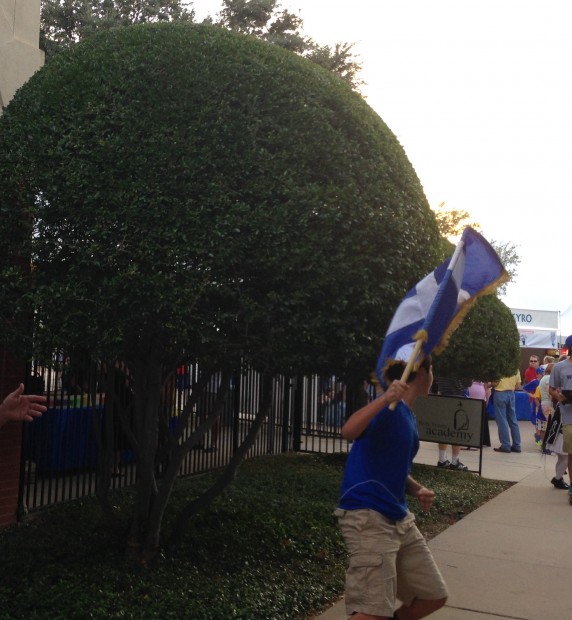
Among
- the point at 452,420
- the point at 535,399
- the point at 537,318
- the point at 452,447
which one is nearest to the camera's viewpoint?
the point at 452,420

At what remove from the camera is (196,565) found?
18.9 ft

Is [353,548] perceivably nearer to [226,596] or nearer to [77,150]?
[226,596]

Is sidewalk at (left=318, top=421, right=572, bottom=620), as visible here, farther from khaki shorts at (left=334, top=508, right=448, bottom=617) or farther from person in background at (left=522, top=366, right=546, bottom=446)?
person in background at (left=522, top=366, right=546, bottom=446)

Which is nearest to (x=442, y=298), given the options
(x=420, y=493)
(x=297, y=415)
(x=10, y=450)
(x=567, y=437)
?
(x=420, y=493)

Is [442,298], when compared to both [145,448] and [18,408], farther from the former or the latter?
[145,448]

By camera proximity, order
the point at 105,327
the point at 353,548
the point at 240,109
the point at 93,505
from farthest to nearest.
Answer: the point at 93,505
the point at 240,109
the point at 105,327
the point at 353,548

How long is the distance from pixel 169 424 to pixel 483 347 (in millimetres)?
4313

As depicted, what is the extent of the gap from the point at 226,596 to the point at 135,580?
0.61 m

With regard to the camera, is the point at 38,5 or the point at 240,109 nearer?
the point at 240,109

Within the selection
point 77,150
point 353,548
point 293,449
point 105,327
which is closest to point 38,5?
point 77,150

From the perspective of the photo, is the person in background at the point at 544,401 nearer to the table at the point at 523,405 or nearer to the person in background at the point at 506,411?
the person in background at the point at 506,411

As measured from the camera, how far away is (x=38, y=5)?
758cm

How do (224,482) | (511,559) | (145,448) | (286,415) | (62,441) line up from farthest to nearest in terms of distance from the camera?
1. (286,415)
2. (62,441)
3. (511,559)
4. (224,482)
5. (145,448)

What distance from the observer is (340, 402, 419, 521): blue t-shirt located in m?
3.71
